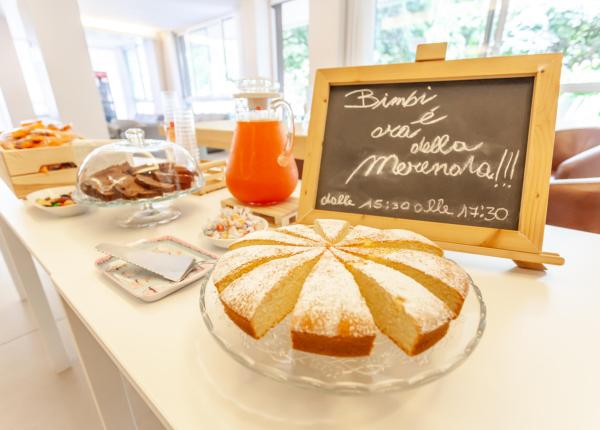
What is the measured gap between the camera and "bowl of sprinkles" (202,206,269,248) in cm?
57

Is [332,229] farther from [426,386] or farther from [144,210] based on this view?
[144,210]

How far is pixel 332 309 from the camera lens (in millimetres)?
284

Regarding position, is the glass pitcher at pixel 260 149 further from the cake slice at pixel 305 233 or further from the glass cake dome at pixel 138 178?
the cake slice at pixel 305 233

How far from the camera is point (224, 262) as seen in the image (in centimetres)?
37

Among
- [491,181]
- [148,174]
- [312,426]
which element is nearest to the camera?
[312,426]

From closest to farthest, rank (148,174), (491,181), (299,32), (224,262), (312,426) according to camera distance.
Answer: (312,426) → (224,262) → (491,181) → (148,174) → (299,32)

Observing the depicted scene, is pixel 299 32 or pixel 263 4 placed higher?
pixel 263 4

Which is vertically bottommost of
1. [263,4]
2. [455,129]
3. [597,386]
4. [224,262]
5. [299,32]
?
[597,386]

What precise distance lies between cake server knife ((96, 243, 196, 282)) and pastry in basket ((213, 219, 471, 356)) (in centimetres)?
13

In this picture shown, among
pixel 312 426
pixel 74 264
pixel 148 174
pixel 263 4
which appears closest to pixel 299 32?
pixel 263 4

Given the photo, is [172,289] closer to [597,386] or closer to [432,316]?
[432,316]

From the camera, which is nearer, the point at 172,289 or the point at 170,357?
the point at 170,357

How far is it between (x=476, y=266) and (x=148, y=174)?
71 cm

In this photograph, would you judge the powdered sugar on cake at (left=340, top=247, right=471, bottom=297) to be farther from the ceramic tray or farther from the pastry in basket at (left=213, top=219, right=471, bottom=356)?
the ceramic tray
